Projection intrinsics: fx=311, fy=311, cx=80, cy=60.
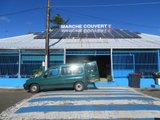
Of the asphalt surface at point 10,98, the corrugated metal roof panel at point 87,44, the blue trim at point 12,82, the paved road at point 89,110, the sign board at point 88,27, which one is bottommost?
the asphalt surface at point 10,98

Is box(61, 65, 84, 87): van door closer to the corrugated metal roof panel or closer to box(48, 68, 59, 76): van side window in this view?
box(48, 68, 59, 76): van side window

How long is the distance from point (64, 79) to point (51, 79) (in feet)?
2.82

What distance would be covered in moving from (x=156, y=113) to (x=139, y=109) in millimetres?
821

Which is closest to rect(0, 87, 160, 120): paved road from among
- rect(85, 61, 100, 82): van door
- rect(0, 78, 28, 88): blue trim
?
rect(85, 61, 100, 82): van door

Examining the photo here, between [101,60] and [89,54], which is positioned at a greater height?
[89,54]

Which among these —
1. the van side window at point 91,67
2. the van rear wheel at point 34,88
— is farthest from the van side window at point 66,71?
the van rear wheel at point 34,88

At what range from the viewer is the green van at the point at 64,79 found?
2008cm

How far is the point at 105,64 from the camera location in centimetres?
3234

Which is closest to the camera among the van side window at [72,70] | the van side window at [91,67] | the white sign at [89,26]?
the van side window at [72,70]

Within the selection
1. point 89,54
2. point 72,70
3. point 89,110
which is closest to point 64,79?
point 72,70

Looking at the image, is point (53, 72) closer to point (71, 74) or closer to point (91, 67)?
point (71, 74)

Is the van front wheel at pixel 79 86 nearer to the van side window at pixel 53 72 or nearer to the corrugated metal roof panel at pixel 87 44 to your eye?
the van side window at pixel 53 72

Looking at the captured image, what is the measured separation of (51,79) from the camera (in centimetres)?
2025

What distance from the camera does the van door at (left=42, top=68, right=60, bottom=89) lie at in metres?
20.1
